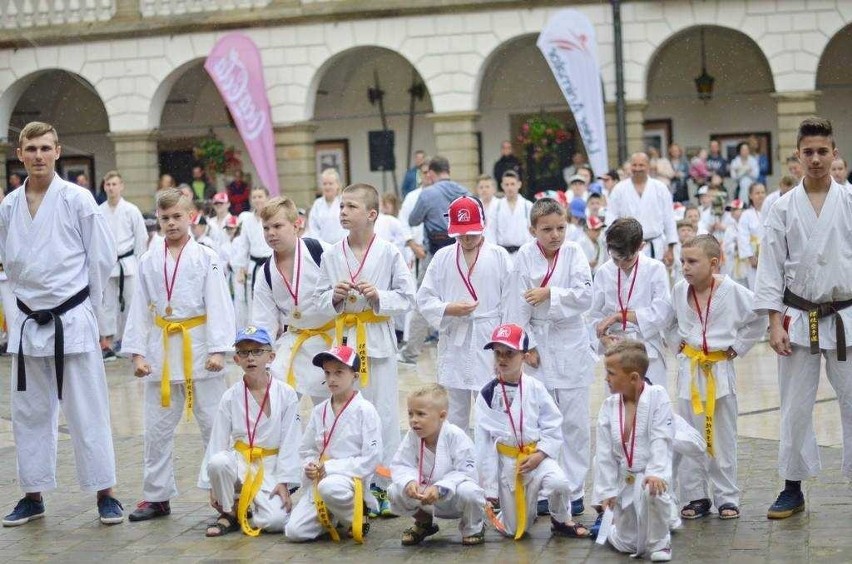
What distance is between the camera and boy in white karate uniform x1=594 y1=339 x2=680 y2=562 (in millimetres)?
7281

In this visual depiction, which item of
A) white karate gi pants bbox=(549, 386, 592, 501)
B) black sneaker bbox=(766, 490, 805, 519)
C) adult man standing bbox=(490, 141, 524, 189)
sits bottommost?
black sneaker bbox=(766, 490, 805, 519)

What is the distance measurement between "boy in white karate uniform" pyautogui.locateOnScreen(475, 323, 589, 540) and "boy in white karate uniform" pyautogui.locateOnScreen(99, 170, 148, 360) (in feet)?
29.3

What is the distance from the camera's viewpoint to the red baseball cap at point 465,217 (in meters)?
8.62

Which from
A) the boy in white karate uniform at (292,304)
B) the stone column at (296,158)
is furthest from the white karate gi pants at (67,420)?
the stone column at (296,158)

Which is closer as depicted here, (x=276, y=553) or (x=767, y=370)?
(x=276, y=553)

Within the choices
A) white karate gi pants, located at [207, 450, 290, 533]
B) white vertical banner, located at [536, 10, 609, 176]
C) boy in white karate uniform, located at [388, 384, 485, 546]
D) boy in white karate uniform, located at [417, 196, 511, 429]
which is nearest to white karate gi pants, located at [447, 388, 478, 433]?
boy in white karate uniform, located at [417, 196, 511, 429]

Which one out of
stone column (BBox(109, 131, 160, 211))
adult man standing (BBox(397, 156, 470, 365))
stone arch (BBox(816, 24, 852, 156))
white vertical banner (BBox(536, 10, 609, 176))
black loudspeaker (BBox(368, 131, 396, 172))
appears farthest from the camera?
stone column (BBox(109, 131, 160, 211))

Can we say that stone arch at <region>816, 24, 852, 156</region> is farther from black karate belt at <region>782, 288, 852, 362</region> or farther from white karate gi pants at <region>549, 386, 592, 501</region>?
black karate belt at <region>782, 288, 852, 362</region>

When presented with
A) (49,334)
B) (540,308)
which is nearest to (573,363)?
(540,308)

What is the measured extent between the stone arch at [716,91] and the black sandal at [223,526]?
20582 millimetres

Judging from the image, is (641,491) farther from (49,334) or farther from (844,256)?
(49,334)

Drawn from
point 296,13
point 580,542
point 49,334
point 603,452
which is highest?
point 296,13

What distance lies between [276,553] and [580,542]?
1.54 meters

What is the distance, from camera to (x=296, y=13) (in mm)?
27234
